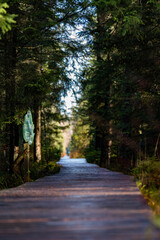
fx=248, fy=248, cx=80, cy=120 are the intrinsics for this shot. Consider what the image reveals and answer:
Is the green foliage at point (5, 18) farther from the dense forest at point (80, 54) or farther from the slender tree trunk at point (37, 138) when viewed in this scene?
the slender tree trunk at point (37, 138)

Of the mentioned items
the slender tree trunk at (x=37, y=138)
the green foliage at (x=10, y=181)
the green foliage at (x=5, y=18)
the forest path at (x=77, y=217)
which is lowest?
the green foliage at (x=10, y=181)

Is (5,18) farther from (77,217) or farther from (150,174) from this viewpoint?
(150,174)

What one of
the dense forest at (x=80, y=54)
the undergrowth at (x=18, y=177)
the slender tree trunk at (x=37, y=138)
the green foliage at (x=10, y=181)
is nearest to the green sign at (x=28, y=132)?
the dense forest at (x=80, y=54)

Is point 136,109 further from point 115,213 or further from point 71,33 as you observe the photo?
point 115,213

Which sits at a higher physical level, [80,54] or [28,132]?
[80,54]

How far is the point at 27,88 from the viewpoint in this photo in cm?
955

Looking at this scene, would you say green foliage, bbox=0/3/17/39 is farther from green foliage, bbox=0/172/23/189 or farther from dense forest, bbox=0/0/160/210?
green foliage, bbox=0/172/23/189

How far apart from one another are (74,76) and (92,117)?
3483 millimetres

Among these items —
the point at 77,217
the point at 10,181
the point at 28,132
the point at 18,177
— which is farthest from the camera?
the point at 18,177

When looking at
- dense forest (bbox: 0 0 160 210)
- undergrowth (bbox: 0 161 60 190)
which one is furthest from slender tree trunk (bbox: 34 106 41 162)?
undergrowth (bbox: 0 161 60 190)

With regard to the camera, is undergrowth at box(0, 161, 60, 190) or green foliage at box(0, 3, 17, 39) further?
undergrowth at box(0, 161, 60, 190)

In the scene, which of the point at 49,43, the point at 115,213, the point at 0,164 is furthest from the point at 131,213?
the point at 0,164

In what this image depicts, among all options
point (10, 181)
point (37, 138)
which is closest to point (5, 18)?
point (10, 181)

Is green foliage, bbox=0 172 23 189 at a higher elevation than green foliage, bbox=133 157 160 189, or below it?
below
